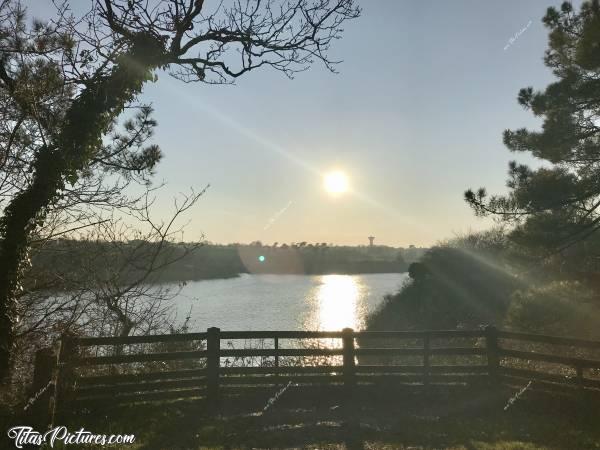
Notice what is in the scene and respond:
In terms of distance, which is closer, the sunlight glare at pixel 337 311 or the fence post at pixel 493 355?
the fence post at pixel 493 355

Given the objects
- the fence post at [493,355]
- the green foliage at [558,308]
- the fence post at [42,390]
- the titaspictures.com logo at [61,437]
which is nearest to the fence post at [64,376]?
the fence post at [42,390]

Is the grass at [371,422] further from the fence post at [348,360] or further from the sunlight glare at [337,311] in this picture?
the sunlight glare at [337,311]

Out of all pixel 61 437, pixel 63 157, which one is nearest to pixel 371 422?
pixel 61 437

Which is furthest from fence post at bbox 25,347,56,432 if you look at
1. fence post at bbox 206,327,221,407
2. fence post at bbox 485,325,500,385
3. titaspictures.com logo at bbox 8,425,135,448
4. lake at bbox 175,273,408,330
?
lake at bbox 175,273,408,330

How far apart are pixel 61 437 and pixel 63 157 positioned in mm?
4528

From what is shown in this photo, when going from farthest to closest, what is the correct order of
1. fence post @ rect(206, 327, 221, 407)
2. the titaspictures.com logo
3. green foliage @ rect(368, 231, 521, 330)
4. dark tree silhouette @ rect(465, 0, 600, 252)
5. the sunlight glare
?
the sunlight glare, green foliage @ rect(368, 231, 521, 330), dark tree silhouette @ rect(465, 0, 600, 252), fence post @ rect(206, 327, 221, 407), the titaspictures.com logo

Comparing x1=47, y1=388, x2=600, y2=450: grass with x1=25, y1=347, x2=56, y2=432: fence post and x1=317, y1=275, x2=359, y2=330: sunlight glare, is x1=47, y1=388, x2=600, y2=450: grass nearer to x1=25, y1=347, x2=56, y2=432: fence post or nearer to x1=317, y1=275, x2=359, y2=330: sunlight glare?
x1=25, y1=347, x2=56, y2=432: fence post

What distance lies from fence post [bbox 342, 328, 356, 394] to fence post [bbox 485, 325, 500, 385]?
3047 mm

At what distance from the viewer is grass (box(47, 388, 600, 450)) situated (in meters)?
7.66

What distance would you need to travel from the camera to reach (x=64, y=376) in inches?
329

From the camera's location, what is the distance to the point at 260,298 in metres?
49.2

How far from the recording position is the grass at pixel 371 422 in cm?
766

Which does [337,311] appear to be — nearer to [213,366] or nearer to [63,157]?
[213,366]

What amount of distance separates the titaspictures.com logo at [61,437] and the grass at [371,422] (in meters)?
0.27
